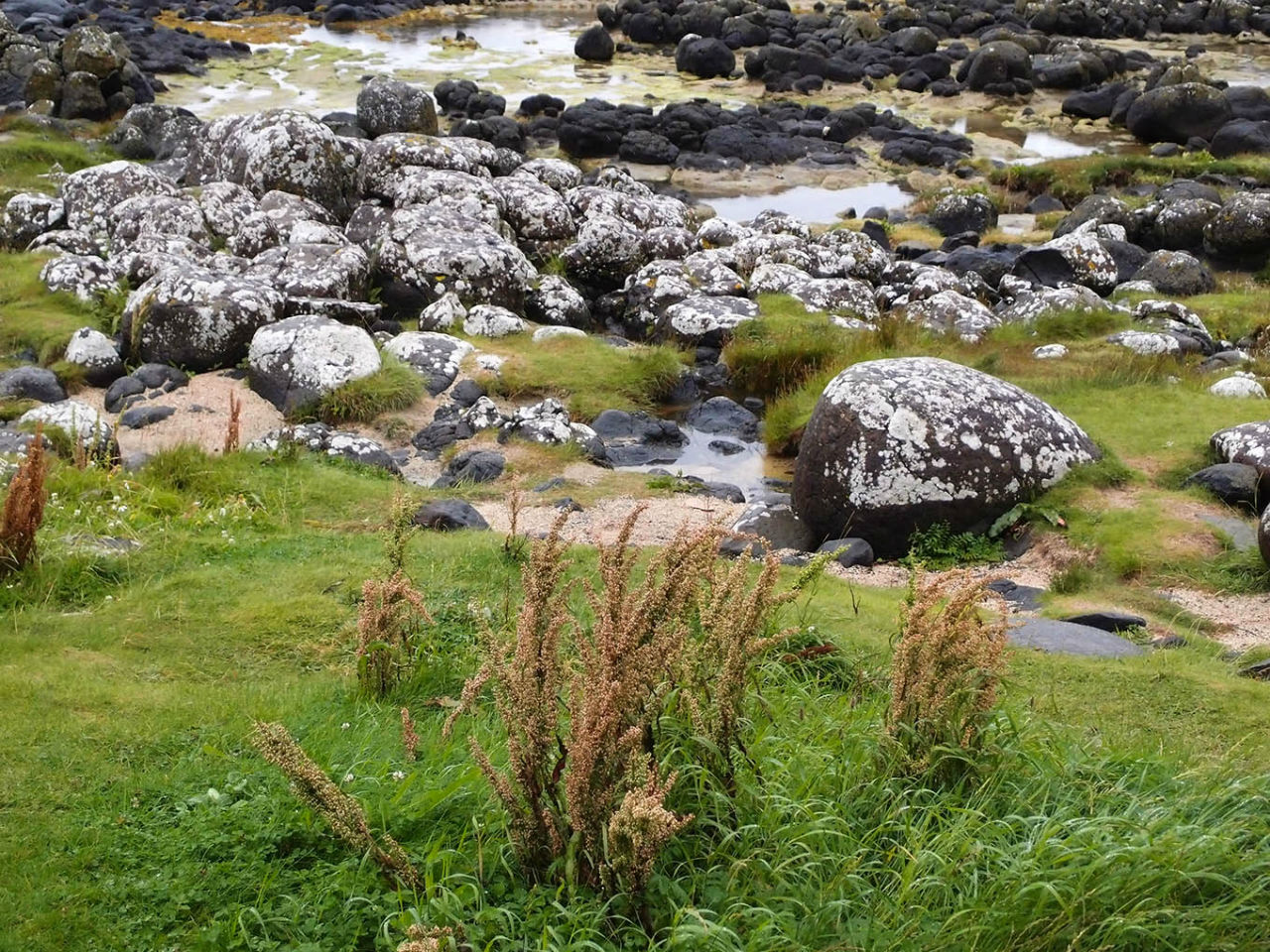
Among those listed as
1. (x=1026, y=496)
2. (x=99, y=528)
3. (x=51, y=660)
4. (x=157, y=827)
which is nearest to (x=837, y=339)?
(x=1026, y=496)

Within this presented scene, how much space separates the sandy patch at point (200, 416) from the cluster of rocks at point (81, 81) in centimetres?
1971

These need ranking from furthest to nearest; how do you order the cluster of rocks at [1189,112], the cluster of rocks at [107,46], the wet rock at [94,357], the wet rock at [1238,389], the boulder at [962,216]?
the cluster of rocks at [1189,112] → the cluster of rocks at [107,46] → the boulder at [962,216] → the wet rock at [94,357] → the wet rock at [1238,389]

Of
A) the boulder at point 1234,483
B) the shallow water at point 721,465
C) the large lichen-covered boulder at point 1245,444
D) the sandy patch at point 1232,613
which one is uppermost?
the large lichen-covered boulder at point 1245,444

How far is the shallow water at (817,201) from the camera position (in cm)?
2883

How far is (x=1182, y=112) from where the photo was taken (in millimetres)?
35156

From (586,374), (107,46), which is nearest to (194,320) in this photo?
(586,374)

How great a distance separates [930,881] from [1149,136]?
123ft

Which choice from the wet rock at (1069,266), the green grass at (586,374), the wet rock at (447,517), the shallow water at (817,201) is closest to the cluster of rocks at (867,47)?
the shallow water at (817,201)

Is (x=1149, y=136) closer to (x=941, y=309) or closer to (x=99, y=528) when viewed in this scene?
(x=941, y=309)

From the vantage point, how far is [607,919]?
13.0ft

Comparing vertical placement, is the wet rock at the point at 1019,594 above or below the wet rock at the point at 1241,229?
below

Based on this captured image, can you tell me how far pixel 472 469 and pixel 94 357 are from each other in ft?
19.8

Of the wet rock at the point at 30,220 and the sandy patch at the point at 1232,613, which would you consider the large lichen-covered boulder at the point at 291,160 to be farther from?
the sandy patch at the point at 1232,613

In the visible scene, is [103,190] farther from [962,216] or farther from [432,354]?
[962,216]
